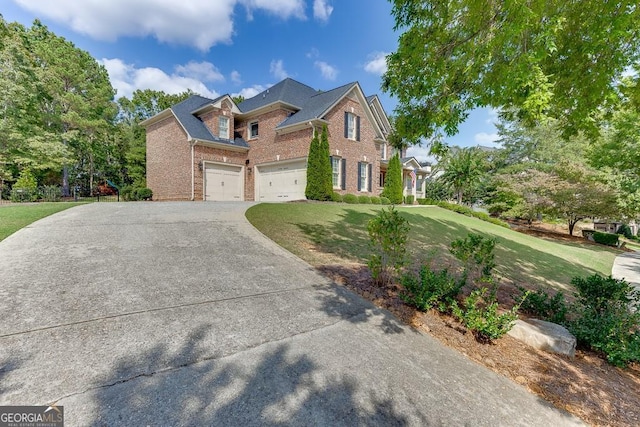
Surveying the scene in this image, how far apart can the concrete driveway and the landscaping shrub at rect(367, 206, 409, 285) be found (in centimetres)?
77

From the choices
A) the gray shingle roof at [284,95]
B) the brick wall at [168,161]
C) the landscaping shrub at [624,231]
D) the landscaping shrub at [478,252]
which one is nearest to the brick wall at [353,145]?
the gray shingle roof at [284,95]

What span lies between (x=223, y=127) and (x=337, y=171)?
27.6ft

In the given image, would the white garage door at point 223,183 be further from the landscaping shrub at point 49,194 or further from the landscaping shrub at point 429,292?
the landscaping shrub at point 429,292

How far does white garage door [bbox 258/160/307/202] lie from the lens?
1791cm

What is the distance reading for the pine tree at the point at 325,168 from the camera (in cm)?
1688

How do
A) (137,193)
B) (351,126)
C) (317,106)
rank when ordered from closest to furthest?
1. (317,106)
2. (137,193)
3. (351,126)

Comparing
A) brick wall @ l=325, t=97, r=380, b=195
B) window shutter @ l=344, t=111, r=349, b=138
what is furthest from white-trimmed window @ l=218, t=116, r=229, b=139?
window shutter @ l=344, t=111, r=349, b=138

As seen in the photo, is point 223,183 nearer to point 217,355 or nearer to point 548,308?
point 217,355

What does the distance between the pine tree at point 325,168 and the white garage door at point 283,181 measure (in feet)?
4.27

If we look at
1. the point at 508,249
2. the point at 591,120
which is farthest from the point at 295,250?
the point at 508,249

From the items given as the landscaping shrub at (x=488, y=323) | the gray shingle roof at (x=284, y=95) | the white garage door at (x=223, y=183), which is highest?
the gray shingle roof at (x=284, y=95)

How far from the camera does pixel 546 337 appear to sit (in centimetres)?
355

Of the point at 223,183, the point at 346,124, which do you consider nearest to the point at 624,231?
the point at 346,124

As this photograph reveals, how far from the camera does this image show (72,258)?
180 inches
